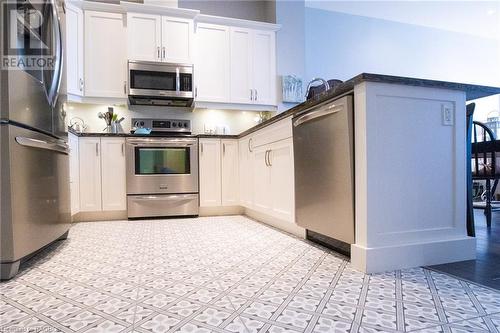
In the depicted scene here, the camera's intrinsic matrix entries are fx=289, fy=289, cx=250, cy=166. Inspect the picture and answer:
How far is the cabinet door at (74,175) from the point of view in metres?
2.66

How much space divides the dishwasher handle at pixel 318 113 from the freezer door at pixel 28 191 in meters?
1.45

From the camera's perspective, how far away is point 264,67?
150 inches

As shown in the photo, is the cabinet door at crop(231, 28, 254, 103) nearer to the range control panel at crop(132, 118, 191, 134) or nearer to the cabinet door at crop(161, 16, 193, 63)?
the cabinet door at crop(161, 16, 193, 63)

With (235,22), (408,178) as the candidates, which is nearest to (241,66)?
(235,22)

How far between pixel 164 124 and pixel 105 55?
994 mm

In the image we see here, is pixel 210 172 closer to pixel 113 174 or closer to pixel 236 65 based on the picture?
pixel 113 174

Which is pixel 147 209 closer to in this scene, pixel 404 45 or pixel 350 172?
pixel 350 172

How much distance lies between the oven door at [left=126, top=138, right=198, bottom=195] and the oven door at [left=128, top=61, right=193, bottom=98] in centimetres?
60

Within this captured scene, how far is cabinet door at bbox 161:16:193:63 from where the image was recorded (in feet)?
11.1

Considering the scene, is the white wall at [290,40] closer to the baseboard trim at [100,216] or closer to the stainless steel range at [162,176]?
the stainless steel range at [162,176]

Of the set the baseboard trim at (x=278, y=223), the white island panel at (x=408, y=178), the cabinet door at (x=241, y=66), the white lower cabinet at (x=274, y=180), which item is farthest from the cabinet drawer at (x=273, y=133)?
the cabinet door at (x=241, y=66)

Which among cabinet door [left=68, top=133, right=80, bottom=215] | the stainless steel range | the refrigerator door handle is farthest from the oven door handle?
the refrigerator door handle

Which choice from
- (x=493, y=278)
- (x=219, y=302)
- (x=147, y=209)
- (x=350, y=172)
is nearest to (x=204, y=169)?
(x=147, y=209)

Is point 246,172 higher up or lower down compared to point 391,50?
lower down
